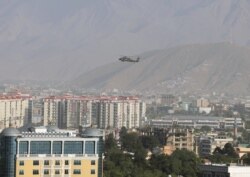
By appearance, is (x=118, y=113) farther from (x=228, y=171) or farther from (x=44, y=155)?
(x=44, y=155)

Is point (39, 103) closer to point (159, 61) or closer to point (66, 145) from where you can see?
point (66, 145)

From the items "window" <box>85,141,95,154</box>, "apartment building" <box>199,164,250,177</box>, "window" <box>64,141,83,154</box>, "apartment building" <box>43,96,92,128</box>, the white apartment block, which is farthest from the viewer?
the white apartment block

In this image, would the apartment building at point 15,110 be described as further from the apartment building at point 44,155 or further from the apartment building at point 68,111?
the apartment building at point 44,155

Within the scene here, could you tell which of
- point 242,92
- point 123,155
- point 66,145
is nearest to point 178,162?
point 123,155

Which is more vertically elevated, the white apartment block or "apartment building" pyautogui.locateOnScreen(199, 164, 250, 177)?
the white apartment block

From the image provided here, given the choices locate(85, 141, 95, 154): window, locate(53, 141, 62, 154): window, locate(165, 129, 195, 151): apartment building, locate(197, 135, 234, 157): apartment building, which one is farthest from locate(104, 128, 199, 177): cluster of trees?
locate(197, 135, 234, 157): apartment building

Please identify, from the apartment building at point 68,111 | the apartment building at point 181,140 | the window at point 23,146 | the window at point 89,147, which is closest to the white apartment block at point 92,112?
the apartment building at point 68,111

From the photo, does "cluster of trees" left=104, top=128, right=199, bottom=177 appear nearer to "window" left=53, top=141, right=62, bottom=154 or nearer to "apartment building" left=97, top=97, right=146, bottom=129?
"window" left=53, top=141, right=62, bottom=154
